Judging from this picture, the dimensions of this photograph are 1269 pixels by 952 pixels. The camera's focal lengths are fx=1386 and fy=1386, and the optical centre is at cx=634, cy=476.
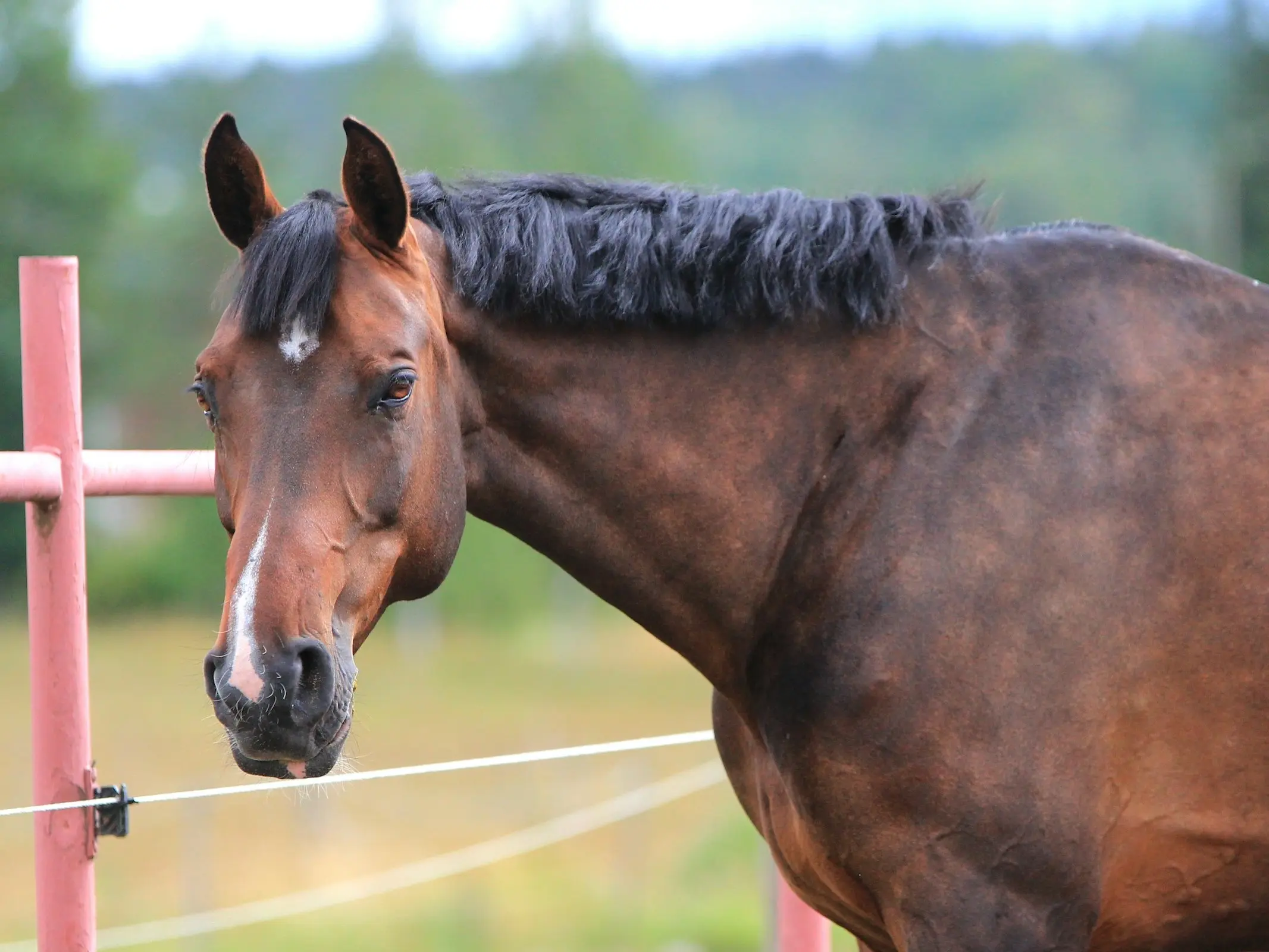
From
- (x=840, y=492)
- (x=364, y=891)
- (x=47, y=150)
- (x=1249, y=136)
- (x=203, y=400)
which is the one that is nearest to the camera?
(x=203, y=400)

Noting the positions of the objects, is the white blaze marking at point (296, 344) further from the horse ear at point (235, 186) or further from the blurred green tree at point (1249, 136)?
the blurred green tree at point (1249, 136)

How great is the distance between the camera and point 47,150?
28.3 m

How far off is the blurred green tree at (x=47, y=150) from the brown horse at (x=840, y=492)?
84.6 ft

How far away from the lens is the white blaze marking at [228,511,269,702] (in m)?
2.13

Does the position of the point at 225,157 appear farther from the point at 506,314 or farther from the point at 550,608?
the point at 550,608

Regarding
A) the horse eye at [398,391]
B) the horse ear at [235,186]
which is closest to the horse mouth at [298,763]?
the horse eye at [398,391]

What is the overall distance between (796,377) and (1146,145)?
42.4 meters

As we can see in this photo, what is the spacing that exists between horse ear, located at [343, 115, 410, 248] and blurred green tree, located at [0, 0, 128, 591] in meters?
25.8

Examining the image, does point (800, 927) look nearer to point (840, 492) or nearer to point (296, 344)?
point (840, 492)

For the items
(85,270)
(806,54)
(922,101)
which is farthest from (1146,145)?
(85,270)

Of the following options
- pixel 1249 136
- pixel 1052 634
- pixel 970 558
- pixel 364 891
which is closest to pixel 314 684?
pixel 970 558

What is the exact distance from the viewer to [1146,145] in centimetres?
4119

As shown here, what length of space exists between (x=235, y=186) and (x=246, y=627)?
0.86 metres

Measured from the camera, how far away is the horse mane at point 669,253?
2.62 metres
